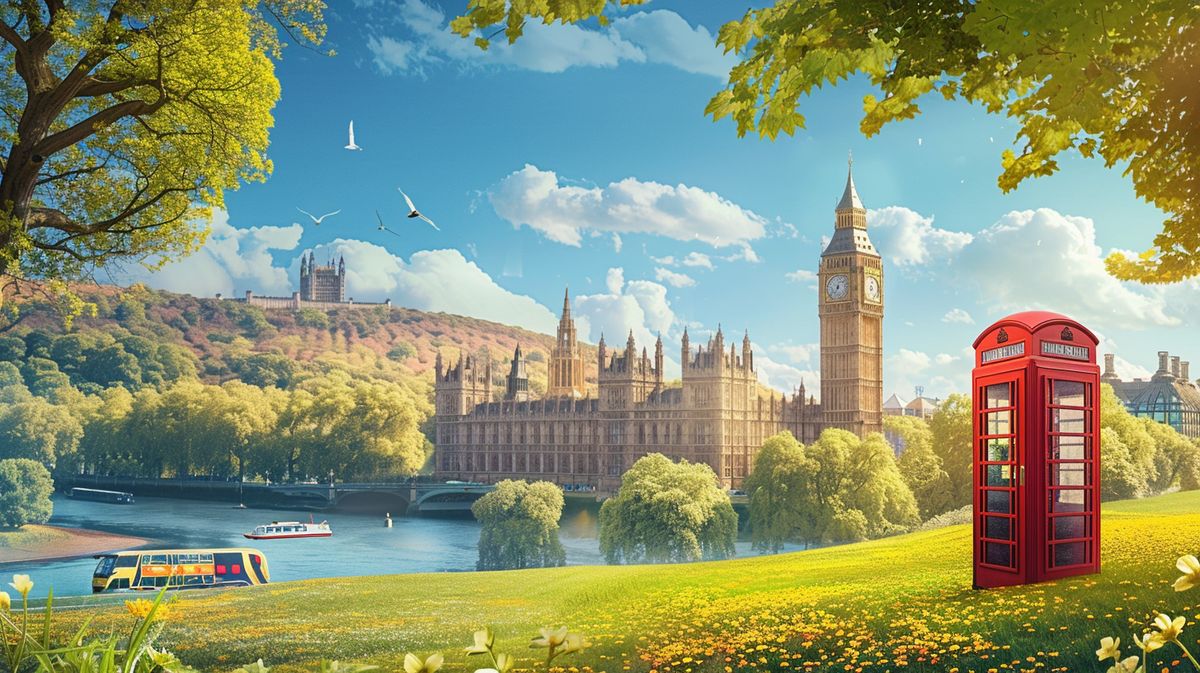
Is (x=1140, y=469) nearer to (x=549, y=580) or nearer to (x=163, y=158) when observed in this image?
(x=549, y=580)

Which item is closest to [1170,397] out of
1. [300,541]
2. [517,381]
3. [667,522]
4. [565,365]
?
[565,365]

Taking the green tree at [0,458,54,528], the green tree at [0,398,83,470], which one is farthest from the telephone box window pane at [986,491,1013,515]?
the green tree at [0,398,83,470]

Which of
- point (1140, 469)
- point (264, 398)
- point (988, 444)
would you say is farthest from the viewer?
point (264, 398)

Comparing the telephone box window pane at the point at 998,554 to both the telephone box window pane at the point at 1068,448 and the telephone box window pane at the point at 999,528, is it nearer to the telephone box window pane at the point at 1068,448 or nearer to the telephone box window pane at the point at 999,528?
the telephone box window pane at the point at 999,528

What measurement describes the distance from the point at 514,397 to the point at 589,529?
24626mm

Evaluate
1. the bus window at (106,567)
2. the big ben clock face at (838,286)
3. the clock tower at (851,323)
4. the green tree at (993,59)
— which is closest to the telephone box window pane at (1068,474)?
the green tree at (993,59)

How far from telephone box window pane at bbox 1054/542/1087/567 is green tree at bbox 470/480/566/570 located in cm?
3032

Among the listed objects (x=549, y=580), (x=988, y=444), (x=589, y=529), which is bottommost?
(x=589, y=529)

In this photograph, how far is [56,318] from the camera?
69625 millimetres

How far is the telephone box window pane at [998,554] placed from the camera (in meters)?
8.32

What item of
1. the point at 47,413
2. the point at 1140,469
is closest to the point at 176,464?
the point at 47,413

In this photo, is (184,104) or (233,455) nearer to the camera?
(184,104)

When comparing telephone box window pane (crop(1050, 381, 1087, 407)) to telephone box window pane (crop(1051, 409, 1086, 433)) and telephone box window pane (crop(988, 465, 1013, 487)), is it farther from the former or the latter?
telephone box window pane (crop(988, 465, 1013, 487))

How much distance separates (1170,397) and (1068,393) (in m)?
69.4
